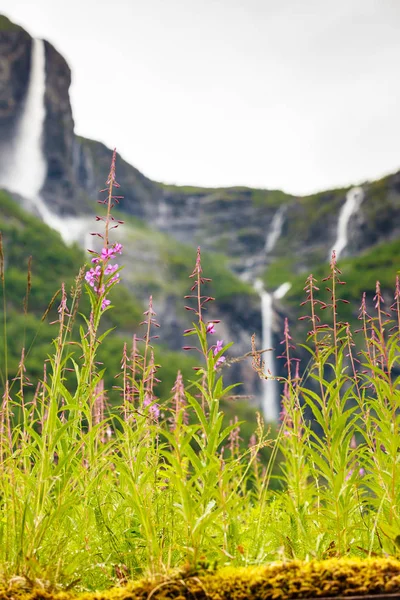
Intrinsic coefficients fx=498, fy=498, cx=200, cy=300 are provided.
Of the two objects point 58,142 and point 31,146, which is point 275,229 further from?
point 31,146

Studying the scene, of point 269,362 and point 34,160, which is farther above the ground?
point 34,160

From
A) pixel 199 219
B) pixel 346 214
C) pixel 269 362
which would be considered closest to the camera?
pixel 269 362

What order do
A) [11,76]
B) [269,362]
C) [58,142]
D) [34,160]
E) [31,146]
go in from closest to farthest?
[269,362] < [11,76] < [31,146] < [34,160] < [58,142]

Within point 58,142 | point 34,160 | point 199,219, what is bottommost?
point 34,160

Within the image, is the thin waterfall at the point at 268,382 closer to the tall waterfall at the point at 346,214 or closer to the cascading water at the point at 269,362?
the cascading water at the point at 269,362

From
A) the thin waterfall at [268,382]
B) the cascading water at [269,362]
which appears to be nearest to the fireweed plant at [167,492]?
the cascading water at [269,362]

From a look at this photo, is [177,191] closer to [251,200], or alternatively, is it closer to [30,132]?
[251,200]

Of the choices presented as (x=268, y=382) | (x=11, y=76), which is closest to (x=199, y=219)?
(x=11, y=76)

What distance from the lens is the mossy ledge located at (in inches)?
93.4

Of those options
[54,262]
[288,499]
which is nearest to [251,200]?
[54,262]

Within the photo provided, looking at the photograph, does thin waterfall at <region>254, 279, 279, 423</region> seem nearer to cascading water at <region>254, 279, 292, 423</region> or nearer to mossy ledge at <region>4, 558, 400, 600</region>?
cascading water at <region>254, 279, 292, 423</region>

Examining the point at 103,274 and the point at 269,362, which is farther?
the point at 269,362

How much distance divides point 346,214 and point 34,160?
59406mm

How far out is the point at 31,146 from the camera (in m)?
82.8
